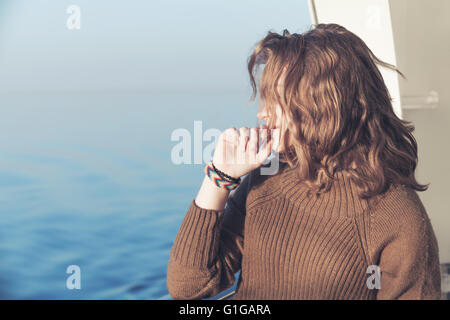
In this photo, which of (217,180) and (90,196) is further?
(90,196)

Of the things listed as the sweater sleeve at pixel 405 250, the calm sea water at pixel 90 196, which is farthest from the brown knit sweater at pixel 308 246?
the calm sea water at pixel 90 196

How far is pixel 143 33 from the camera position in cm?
1313

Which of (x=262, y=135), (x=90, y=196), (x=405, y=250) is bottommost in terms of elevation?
(x=90, y=196)

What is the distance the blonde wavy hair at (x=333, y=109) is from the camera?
77 cm

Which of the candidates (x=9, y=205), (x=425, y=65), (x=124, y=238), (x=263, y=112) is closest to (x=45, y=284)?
(x=124, y=238)

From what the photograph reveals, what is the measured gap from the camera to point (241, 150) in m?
0.81

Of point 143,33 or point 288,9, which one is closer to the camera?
point 288,9

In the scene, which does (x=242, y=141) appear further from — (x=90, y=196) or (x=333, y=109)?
(x=90, y=196)

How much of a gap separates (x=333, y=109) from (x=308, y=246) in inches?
10.0

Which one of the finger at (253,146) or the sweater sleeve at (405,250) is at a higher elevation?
the finger at (253,146)

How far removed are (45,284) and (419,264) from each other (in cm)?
517

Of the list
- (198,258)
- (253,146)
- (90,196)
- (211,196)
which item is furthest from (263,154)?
(90,196)

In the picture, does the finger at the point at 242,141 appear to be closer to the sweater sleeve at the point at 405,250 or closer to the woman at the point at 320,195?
the woman at the point at 320,195
